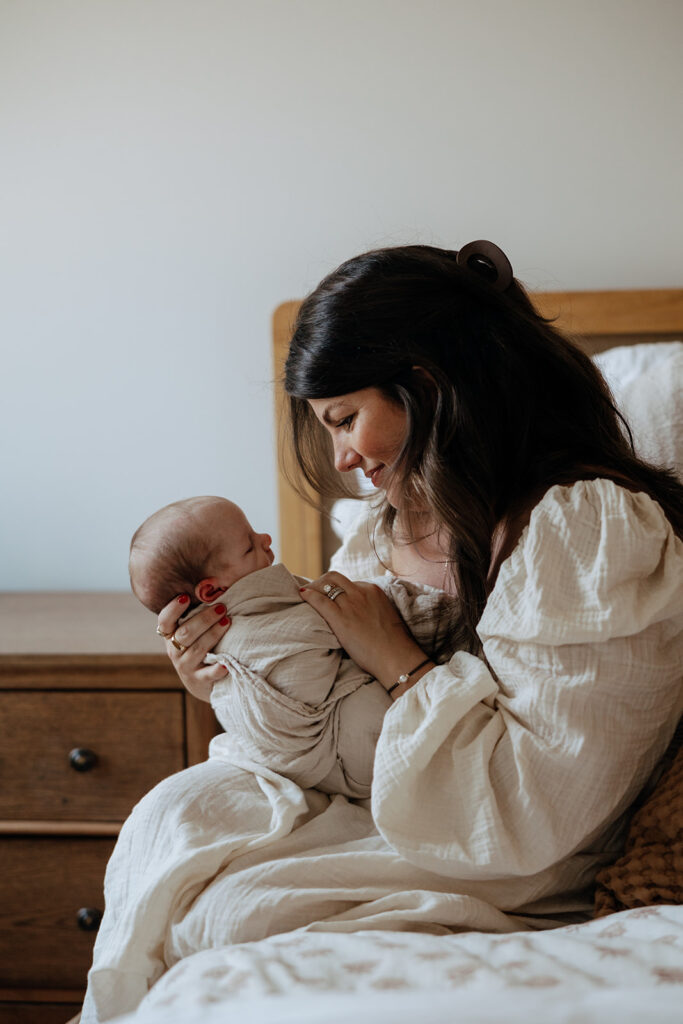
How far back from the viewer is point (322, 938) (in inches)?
28.6

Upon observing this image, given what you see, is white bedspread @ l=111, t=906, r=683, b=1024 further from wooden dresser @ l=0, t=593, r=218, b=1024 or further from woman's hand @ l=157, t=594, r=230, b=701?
wooden dresser @ l=0, t=593, r=218, b=1024

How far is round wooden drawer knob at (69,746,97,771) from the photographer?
153 centimetres

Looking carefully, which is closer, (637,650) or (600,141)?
(637,650)

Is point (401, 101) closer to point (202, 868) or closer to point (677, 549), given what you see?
point (677, 549)

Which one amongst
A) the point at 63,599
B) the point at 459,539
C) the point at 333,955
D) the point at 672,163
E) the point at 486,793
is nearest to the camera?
the point at 333,955

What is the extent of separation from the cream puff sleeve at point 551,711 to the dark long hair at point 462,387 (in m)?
0.11

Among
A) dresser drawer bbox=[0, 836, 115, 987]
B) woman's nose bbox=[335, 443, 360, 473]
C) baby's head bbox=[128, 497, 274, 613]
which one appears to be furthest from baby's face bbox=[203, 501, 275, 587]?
dresser drawer bbox=[0, 836, 115, 987]

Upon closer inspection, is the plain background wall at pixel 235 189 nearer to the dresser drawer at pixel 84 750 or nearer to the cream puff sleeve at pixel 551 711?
the dresser drawer at pixel 84 750

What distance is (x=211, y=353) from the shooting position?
1.92 m

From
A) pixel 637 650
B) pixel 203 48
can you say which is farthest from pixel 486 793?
pixel 203 48

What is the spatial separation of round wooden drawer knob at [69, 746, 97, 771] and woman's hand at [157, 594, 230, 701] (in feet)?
1.73

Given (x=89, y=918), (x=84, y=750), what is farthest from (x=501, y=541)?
(x=89, y=918)

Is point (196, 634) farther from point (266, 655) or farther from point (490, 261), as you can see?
point (490, 261)

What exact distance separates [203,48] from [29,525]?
1008 millimetres
